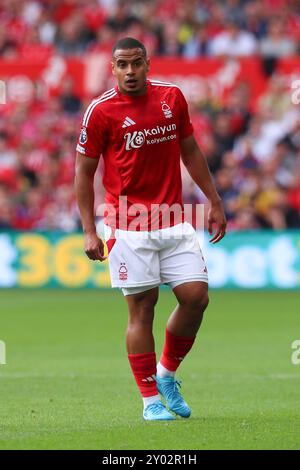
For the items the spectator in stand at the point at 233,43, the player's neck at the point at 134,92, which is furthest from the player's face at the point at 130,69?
the spectator in stand at the point at 233,43

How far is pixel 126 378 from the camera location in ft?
34.7

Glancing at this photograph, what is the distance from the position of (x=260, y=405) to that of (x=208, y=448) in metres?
2.28

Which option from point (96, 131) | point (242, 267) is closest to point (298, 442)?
point (96, 131)

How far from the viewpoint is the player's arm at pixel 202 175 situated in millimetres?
Result: 8125

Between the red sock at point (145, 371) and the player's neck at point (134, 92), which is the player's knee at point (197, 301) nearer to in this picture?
the red sock at point (145, 371)

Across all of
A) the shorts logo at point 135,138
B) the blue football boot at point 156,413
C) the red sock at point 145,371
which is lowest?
the blue football boot at point 156,413

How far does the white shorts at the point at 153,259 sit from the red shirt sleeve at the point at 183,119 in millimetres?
653

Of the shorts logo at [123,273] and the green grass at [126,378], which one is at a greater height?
the shorts logo at [123,273]

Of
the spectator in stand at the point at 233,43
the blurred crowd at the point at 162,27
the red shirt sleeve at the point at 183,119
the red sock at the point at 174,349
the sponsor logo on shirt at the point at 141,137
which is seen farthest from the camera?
the blurred crowd at the point at 162,27

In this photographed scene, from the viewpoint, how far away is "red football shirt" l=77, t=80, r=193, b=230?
7.77 metres

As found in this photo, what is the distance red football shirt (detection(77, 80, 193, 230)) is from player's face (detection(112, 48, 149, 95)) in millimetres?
87

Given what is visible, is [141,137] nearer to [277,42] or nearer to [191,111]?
[191,111]

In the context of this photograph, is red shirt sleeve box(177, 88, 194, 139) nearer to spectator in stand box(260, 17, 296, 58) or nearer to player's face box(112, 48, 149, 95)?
player's face box(112, 48, 149, 95)

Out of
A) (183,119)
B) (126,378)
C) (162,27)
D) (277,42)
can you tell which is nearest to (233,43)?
(277,42)
